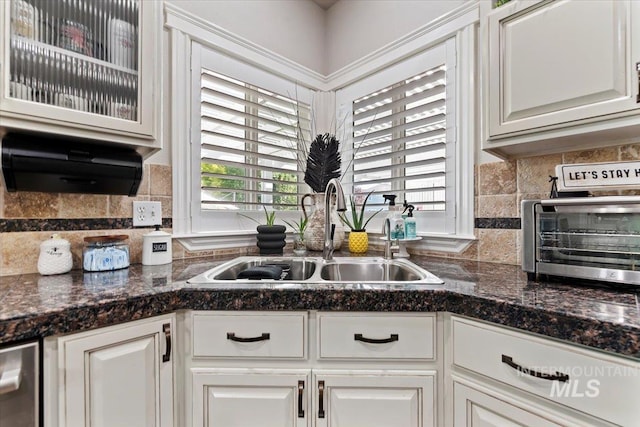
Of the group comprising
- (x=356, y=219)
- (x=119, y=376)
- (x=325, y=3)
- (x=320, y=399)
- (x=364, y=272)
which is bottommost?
(x=320, y=399)

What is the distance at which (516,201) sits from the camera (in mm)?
1344

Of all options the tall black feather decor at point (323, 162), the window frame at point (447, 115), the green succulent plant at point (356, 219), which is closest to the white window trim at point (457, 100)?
the window frame at point (447, 115)

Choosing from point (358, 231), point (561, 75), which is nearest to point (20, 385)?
point (358, 231)

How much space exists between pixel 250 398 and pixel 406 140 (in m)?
1.47

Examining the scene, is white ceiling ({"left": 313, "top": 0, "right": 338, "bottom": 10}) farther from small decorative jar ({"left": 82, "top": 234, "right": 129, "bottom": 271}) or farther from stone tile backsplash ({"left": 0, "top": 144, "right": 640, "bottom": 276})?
small decorative jar ({"left": 82, "top": 234, "right": 129, "bottom": 271})

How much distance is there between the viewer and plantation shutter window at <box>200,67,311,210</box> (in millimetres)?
1670

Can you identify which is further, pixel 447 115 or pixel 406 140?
pixel 406 140

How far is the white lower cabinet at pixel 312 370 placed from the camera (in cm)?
94

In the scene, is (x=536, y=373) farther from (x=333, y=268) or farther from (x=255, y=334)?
(x=333, y=268)

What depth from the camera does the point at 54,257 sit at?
113 centimetres

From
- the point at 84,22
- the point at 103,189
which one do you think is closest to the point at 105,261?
the point at 103,189

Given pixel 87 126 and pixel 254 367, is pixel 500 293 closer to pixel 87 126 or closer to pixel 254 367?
pixel 254 367

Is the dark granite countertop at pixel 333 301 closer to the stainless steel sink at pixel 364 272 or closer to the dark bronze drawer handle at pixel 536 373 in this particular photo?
the dark bronze drawer handle at pixel 536 373

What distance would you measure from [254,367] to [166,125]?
122 cm
